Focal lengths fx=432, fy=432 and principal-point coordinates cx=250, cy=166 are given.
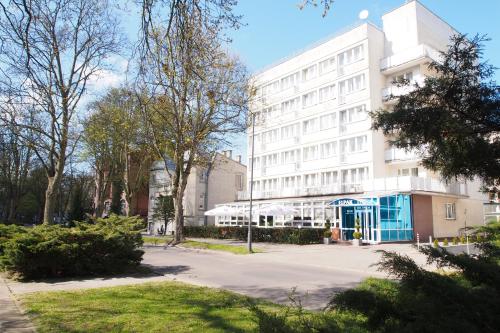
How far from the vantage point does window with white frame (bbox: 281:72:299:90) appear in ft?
154

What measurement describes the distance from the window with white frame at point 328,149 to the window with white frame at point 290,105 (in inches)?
249

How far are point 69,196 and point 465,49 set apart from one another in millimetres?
66540

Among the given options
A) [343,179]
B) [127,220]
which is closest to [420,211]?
[343,179]

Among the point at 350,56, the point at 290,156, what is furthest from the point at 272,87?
the point at 350,56

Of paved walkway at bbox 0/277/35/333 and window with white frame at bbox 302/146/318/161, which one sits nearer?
paved walkway at bbox 0/277/35/333

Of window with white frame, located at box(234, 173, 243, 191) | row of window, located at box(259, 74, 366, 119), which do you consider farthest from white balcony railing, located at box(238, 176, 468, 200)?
window with white frame, located at box(234, 173, 243, 191)

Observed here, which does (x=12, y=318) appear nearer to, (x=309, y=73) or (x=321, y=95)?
(x=321, y=95)

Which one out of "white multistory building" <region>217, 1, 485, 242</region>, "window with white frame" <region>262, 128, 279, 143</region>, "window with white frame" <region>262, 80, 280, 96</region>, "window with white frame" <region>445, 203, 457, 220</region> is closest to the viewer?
"white multistory building" <region>217, 1, 485, 242</region>

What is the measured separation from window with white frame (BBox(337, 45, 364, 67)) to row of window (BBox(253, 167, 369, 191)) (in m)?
10.2

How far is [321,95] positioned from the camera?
1713 inches

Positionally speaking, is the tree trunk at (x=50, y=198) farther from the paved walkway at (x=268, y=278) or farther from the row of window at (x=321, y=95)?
the row of window at (x=321, y=95)

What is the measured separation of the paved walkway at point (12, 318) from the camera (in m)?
6.45

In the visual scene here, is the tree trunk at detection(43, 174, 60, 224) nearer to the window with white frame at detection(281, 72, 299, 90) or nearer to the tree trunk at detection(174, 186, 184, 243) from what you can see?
the tree trunk at detection(174, 186, 184, 243)

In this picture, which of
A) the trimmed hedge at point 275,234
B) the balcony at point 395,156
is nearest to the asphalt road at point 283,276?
the trimmed hedge at point 275,234
